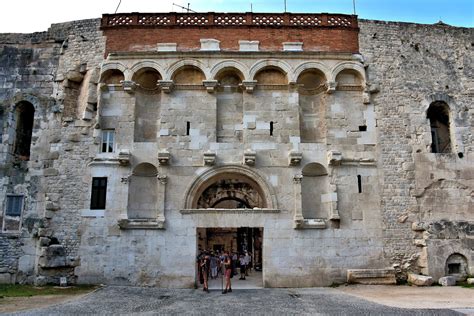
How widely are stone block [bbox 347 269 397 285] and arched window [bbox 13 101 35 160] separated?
11592 mm

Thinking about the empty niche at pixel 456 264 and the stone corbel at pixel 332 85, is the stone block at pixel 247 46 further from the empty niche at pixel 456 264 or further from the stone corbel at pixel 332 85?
the empty niche at pixel 456 264

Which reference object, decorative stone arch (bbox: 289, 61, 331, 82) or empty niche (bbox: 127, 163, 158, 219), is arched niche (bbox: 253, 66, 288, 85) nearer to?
decorative stone arch (bbox: 289, 61, 331, 82)

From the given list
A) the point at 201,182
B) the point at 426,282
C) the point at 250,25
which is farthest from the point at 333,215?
the point at 250,25

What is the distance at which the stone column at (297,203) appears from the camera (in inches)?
501

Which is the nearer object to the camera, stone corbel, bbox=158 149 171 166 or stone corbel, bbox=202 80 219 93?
stone corbel, bbox=158 149 171 166

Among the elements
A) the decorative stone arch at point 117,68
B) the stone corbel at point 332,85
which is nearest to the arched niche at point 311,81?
the stone corbel at point 332,85

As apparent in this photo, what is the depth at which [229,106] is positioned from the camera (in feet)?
46.3

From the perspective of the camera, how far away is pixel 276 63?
14.0 metres

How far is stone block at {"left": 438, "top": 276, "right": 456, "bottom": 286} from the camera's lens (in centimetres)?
1202

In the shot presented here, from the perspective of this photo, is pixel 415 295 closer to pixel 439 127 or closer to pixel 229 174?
pixel 229 174

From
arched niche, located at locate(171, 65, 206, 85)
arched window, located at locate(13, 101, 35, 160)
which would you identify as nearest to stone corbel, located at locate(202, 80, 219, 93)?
arched niche, located at locate(171, 65, 206, 85)

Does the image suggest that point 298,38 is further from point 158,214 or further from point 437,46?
point 158,214

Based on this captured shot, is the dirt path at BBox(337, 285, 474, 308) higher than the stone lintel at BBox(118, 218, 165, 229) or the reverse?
the reverse

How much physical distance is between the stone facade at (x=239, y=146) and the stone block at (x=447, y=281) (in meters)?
0.58
